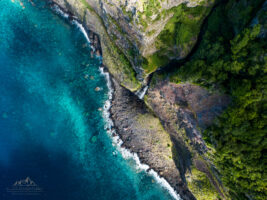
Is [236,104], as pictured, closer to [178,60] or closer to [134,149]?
[178,60]

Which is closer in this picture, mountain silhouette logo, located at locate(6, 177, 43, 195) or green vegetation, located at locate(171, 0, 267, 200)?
green vegetation, located at locate(171, 0, 267, 200)

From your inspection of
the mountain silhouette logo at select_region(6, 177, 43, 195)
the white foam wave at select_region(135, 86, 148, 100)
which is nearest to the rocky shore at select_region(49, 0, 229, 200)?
the white foam wave at select_region(135, 86, 148, 100)

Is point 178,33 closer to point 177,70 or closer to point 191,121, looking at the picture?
point 177,70

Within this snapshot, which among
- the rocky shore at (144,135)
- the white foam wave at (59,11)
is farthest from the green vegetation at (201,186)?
the white foam wave at (59,11)

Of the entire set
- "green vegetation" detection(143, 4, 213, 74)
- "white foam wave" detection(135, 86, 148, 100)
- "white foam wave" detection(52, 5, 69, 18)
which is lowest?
"white foam wave" detection(135, 86, 148, 100)

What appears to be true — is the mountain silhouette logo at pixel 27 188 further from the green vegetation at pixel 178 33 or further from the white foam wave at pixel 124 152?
the green vegetation at pixel 178 33

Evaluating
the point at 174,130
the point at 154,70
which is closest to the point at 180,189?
the point at 174,130

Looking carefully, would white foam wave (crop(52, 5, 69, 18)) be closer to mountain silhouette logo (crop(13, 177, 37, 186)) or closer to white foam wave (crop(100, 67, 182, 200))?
white foam wave (crop(100, 67, 182, 200))


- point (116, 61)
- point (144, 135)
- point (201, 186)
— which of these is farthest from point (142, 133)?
point (116, 61)
